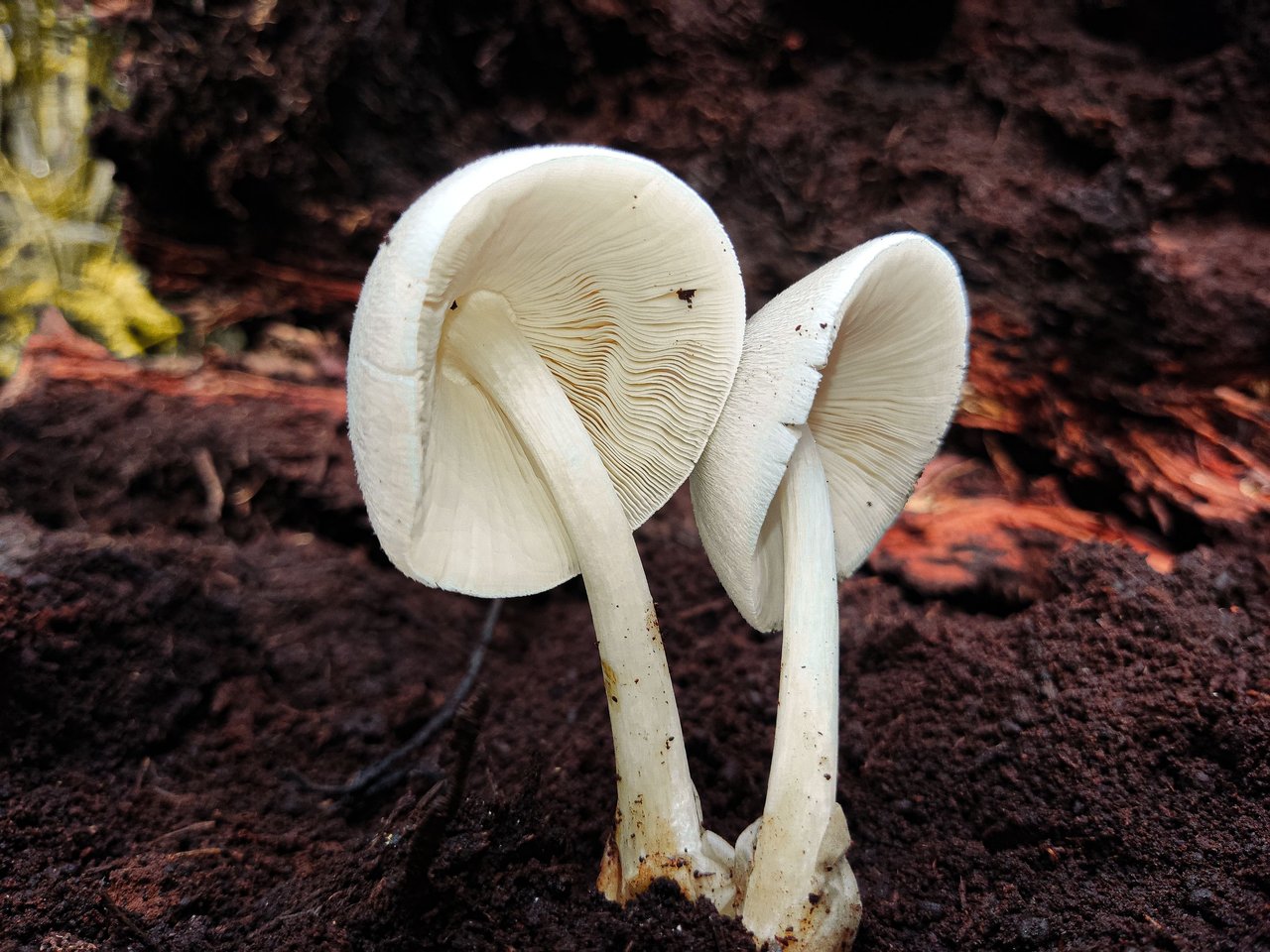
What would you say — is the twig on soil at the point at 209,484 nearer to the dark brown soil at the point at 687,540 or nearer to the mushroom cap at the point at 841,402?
the dark brown soil at the point at 687,540

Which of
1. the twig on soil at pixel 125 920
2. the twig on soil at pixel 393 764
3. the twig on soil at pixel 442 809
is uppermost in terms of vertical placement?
the twig on soil at pixel 442 809

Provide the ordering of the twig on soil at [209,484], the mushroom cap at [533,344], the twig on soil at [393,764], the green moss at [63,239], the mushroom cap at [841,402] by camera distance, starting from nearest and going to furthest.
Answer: the mushroom cap at [533,344] → the mushroom cap at [841,402] → the twig on soil at [393,764] → the twig on soil at [209,484] → the green moss at [63,239]

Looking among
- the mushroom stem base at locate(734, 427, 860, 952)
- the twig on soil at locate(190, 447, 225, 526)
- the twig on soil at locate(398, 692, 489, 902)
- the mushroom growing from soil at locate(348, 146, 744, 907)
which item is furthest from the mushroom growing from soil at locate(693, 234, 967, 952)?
the twig on soil at locate(190, 447, 225, 526)

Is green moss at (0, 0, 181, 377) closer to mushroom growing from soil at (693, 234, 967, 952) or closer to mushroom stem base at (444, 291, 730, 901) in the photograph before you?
mushroom stem base at (444, 291, 730, 901)

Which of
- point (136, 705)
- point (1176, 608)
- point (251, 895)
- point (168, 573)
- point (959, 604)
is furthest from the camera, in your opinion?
point (959, 604)

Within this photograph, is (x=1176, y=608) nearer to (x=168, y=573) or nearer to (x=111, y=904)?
(x=111, y=904)

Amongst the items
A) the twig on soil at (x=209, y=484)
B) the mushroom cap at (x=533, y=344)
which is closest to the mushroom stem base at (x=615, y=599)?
the mushroom cap at (x=533, y=344)

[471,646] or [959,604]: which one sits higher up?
[959,604]

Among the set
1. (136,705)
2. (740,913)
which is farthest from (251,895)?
(740,913)
